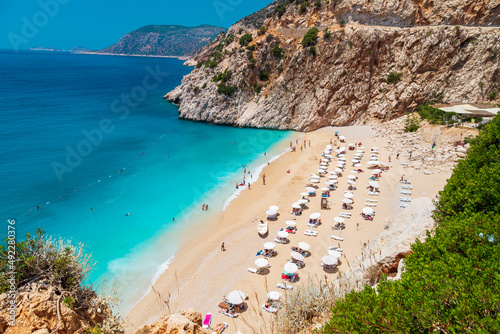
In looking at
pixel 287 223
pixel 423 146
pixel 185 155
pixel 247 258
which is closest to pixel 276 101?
pixel 185 155

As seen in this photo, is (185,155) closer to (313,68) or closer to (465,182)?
(313,68)

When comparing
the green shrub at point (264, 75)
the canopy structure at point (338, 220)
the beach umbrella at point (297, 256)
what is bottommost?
the canopy structure at point (338, 220)

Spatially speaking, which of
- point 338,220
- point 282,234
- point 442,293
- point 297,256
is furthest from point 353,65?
point 442,293

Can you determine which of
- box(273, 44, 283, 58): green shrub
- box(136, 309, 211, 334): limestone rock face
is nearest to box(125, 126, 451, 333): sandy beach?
box(136, 309, 211, 334): limestone rock face

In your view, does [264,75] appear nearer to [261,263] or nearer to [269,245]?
[269,245]

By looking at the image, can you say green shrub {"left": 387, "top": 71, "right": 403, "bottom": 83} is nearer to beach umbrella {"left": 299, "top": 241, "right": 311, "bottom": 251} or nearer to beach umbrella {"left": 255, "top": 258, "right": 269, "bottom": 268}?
beach umbrella {"left": 299, "top": 241, "right": 311, "bottom": 251}

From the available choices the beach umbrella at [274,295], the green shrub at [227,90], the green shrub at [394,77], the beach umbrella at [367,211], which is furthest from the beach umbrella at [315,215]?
the green shrub at [227,90]

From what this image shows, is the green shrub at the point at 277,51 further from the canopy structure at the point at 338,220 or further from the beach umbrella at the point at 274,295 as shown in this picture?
the beach umbrella at the point at 274,295
